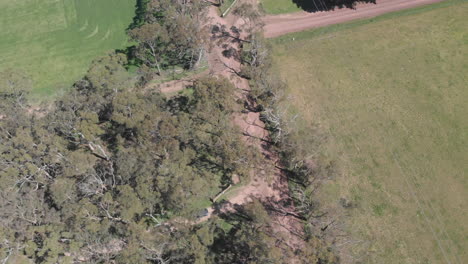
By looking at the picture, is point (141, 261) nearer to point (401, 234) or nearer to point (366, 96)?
point (401, 234)

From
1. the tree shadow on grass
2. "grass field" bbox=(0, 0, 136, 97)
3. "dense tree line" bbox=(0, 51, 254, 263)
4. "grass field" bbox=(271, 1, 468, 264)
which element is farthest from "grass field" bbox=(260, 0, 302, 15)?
"dense tree line" bbox=(0, 51, 254, 263)

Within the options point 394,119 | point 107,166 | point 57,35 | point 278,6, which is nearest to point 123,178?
point 107,166

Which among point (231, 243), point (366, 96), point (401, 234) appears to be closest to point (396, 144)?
point (366, 96)

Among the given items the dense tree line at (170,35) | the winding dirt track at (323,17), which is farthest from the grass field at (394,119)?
the dense tree line at (170,35)

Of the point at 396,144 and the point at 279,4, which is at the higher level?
the point at 279,4

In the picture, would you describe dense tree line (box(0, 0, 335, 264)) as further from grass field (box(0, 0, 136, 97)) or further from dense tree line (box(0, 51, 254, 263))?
grass field (box(0, 0, 136, 97))
